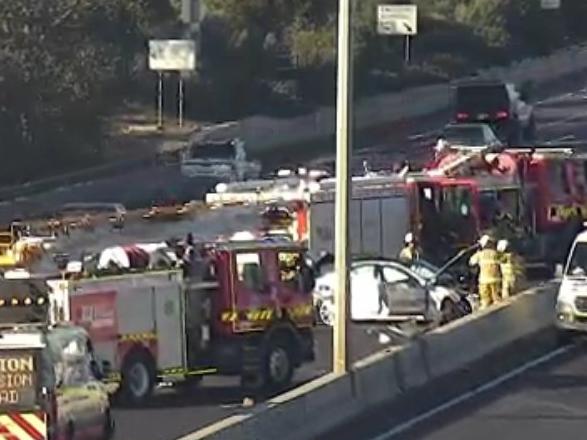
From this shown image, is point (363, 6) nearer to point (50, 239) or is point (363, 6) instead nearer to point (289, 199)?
point (289, 199)

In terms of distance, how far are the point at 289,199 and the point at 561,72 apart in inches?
2106

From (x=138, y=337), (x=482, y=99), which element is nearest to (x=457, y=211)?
(x=138, y=337)

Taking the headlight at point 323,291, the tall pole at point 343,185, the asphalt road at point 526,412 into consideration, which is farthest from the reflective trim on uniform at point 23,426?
the headlight at point 323,291

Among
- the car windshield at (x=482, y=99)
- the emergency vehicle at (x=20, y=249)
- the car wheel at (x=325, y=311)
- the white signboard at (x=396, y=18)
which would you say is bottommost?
the car wheel at (x=325, y=311)

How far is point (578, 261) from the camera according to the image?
3322cm

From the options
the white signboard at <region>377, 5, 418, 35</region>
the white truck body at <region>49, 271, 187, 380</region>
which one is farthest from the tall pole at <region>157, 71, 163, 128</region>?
the white truck body at <region>49, 271, 187, 380</region>

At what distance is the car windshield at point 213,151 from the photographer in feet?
203

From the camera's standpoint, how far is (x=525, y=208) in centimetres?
4319

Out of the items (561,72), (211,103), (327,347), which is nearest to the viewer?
(327,347)

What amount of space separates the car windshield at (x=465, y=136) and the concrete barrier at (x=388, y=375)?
22.9 meters

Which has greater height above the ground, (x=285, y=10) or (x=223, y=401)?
(x=285, y=10)

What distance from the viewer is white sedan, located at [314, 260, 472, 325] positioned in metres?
35.4

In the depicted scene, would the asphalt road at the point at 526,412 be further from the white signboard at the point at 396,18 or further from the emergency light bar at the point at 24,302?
the white signboard at the point at 396,18

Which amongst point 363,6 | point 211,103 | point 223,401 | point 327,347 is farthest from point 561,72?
point 223,401
